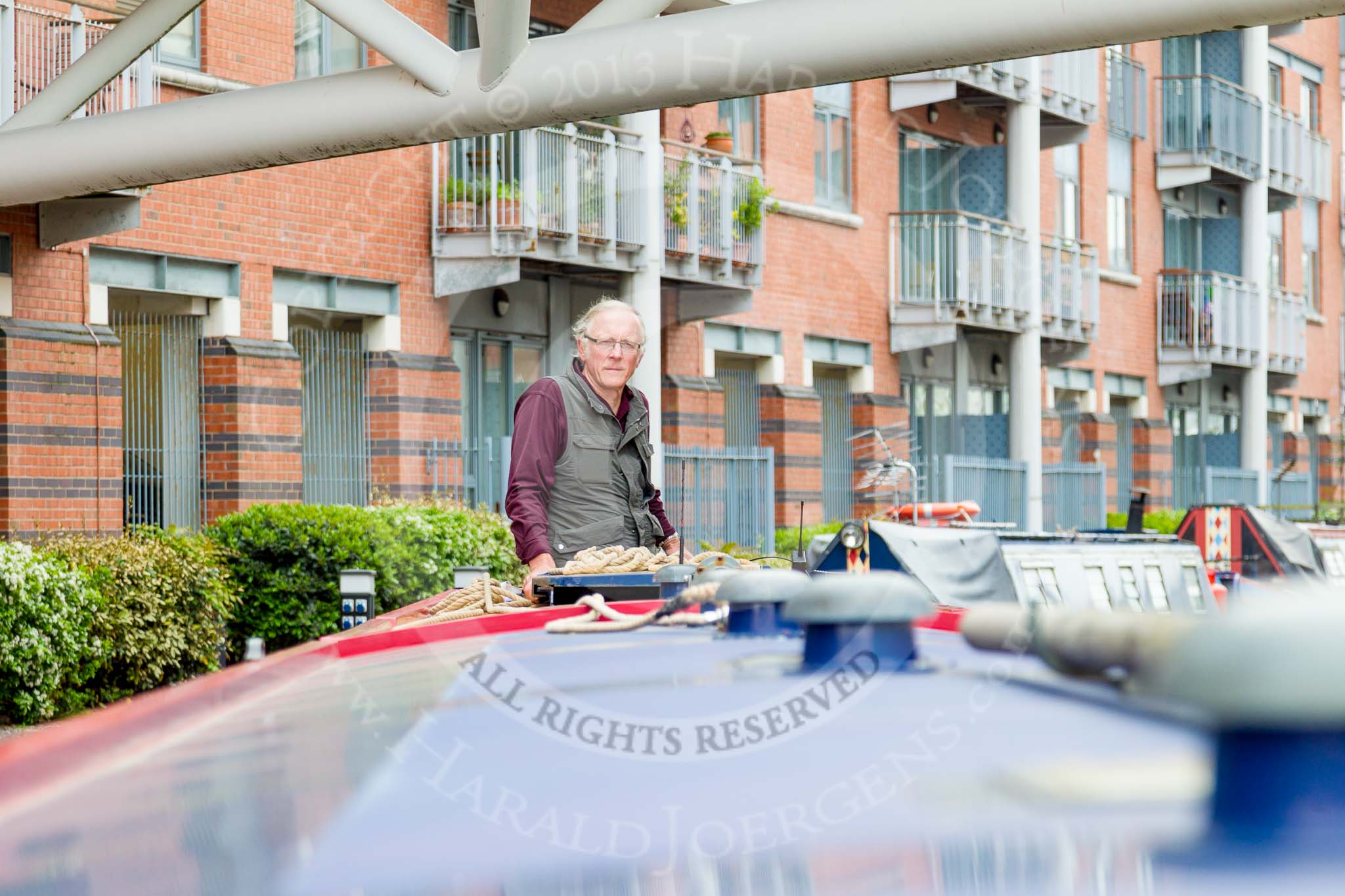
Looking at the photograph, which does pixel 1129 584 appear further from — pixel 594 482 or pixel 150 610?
pixel 150 610

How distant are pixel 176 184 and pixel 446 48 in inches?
292

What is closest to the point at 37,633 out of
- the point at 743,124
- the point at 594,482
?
the point at 594,482

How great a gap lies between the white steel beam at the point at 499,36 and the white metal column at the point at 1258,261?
979 inches

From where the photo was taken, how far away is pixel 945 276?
71.4 ft

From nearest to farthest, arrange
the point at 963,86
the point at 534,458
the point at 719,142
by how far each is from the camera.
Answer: the point at 534,458
the point at 719,142
the point at 963,86

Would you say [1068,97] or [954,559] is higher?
[1068,97]

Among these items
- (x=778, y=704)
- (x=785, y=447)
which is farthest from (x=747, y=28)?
(x=785, y=447)

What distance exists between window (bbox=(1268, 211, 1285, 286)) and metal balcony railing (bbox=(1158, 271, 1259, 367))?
4.24 meters

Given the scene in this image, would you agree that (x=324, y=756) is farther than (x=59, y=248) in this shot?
No

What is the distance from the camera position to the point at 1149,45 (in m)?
28.5

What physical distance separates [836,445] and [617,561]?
17141mm

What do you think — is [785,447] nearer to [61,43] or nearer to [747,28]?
[61,43]

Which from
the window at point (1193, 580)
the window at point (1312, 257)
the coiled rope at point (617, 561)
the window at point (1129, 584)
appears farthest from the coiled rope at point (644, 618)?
the window at point (1312, 257)

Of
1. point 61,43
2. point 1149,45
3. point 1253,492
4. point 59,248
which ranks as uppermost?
point 1149,45
